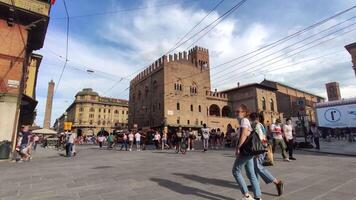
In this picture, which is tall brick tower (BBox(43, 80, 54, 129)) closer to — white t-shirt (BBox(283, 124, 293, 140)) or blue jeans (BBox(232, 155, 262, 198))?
white t-shirt (BBox(283, 124, 293, 140))

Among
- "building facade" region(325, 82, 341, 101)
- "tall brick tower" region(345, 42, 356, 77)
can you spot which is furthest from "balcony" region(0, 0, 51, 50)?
"building facade" region(325, 82, 341, 101)

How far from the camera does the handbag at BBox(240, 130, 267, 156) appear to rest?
408cm

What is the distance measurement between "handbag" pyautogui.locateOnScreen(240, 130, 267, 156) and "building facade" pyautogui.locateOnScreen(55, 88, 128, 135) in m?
75.3

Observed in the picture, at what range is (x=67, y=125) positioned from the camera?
2717 cm

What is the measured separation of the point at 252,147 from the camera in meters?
4.09

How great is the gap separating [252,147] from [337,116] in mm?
42069

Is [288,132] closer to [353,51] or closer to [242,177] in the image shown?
[242,177]

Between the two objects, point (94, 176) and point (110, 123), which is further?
point (110, 123)

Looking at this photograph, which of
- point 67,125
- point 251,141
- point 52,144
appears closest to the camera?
point 251,141

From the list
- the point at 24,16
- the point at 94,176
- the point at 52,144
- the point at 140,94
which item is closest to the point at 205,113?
the point at 140,94

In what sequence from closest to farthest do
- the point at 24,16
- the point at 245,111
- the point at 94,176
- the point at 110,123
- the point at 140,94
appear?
the point at 245,111
the point at 94,176
the point at 24,16
the point at 140,94
the point at 110,123

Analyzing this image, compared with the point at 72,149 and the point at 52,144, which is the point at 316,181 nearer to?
the point at 72,149

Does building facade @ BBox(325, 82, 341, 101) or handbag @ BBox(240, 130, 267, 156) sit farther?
building facade @ BBox(325, 82, 341, 101)

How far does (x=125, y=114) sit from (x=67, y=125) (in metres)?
63.2
